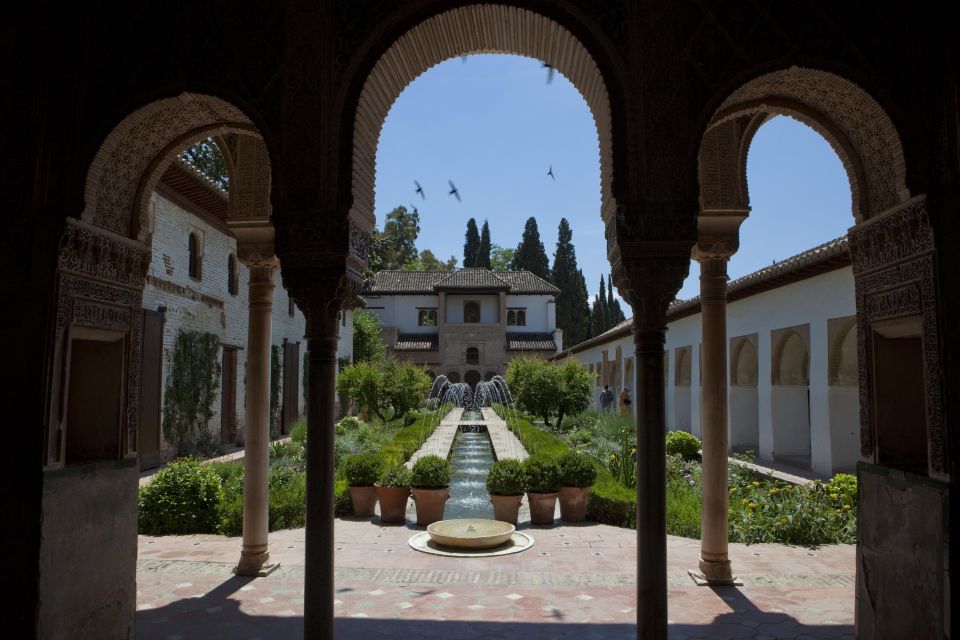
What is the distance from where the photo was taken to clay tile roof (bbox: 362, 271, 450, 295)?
1816 inches

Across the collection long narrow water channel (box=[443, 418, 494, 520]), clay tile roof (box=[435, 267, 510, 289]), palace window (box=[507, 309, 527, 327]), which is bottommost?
long narrow water channel (box=[443, 418, 494, 520])

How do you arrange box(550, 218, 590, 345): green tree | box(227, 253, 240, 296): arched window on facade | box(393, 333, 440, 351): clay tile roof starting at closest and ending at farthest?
box(227, 253, 240, 296): arched window on facade → box(393, 333, 440, 351): clay tile roof → box(550, 218, 590, 345): green tree

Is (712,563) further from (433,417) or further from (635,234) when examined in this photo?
(433,417)

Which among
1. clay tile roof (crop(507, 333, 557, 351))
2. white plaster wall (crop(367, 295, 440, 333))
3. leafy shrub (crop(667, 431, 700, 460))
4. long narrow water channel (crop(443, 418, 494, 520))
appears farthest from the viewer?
white plaster wall (crop(367, 295, 440, 333))

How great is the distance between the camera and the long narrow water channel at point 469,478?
1026 centimetres

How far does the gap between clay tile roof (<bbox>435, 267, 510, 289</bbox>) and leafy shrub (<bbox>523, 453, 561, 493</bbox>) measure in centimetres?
3547

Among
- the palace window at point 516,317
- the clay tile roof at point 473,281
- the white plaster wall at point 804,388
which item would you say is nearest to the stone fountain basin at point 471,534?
the white plaster wall at point 804,388

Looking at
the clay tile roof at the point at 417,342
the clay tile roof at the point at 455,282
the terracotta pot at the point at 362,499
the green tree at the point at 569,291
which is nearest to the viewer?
the terracotta pot at the point at 362,499

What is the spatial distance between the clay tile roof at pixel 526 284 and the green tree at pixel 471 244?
1192cm

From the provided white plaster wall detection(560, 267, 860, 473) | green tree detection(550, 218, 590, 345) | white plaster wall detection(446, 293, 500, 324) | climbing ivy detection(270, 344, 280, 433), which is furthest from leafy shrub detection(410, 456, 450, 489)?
green tree detection(550, 218, 590, 345)

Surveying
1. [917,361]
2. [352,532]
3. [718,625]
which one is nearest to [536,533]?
[352,532]

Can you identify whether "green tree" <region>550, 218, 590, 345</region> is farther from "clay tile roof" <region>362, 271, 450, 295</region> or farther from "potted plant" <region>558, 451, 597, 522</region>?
"potted plant" <region>558, 451, 597, 522</region>

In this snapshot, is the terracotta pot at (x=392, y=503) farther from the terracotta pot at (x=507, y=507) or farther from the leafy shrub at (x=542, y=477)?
the leafy shrub at (x=542, y=477)

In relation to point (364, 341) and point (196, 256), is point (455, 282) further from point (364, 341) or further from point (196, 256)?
point (196, 256)
